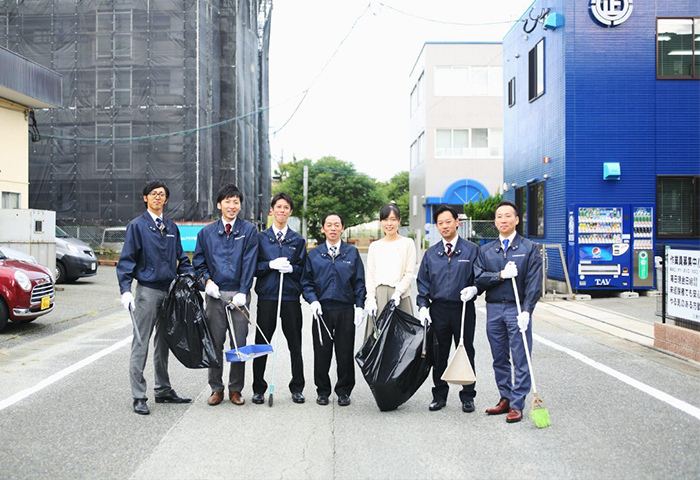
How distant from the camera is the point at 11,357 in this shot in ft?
26.2

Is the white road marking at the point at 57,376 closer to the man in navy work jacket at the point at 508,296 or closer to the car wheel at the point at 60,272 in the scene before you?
the man in navy work jacket at the point at 508,296

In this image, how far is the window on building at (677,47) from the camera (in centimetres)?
1536

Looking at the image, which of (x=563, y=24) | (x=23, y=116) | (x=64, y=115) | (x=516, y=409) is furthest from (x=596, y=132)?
(x=64, y=115)

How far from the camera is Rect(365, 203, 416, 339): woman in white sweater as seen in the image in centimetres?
588

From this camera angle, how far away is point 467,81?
127ft

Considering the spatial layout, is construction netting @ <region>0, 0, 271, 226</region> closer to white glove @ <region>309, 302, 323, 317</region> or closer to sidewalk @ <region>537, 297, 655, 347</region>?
sidewalk @ <region>537, 297, 655, 347</region>

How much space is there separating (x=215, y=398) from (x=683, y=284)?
5887 mm

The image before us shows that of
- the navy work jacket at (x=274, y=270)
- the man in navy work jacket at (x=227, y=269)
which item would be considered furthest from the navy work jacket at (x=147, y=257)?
the navy work jacket at (x=274, y=270)

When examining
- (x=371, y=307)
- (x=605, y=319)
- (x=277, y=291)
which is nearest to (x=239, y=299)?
(x=277, y=291)

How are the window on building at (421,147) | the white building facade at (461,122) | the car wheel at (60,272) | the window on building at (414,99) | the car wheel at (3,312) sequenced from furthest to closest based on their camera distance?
the window on building at (414,99), the window on building at (421,147), the white building facade at (461,122), the car wheel at (60,272), the car wheel at (3,312)

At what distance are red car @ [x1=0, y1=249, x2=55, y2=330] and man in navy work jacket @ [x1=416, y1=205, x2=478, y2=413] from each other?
650 centimetres

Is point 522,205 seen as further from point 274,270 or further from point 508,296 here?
point 274,270

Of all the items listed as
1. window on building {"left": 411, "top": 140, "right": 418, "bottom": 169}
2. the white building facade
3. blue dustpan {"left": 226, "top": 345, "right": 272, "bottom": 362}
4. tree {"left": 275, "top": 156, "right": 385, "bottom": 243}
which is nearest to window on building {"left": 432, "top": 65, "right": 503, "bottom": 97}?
the white building facade

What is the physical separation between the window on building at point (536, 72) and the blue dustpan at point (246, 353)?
13971mm
